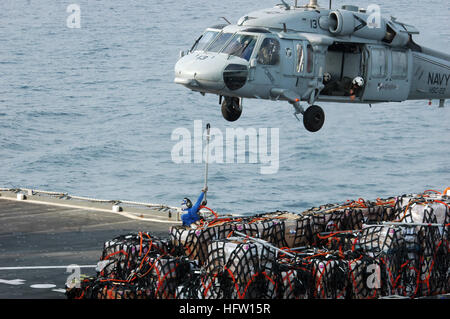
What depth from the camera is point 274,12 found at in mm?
31297

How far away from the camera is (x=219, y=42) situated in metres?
30.1

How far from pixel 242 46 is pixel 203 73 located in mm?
1745

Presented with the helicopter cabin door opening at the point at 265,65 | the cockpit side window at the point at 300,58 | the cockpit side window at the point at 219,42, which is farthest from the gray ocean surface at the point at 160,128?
the cockpit side window at the point at 219,42

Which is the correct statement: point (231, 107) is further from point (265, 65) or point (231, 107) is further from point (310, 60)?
point (310, 60)

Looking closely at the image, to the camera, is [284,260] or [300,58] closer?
[284,260]

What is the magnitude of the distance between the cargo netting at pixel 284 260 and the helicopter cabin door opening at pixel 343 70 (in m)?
5.75

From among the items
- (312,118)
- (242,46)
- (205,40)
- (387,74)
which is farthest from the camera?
(387,74)

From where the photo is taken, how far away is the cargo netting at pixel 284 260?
2350 cm

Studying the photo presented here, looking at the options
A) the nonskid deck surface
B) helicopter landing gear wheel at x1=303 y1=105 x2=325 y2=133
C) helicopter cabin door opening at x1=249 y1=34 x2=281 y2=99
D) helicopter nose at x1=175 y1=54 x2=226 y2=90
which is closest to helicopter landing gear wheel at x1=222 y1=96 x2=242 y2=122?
helicopter cabin door opening at x1=249 y1=34 x2=281 y2=99

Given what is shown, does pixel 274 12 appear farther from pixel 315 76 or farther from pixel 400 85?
pixel 400 85

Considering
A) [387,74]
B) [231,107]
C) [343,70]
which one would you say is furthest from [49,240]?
[387,74]

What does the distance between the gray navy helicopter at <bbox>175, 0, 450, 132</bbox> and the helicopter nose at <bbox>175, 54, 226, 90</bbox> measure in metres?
0.03

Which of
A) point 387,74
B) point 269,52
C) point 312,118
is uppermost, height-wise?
point 269,52

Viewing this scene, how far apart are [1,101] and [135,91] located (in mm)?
15293
